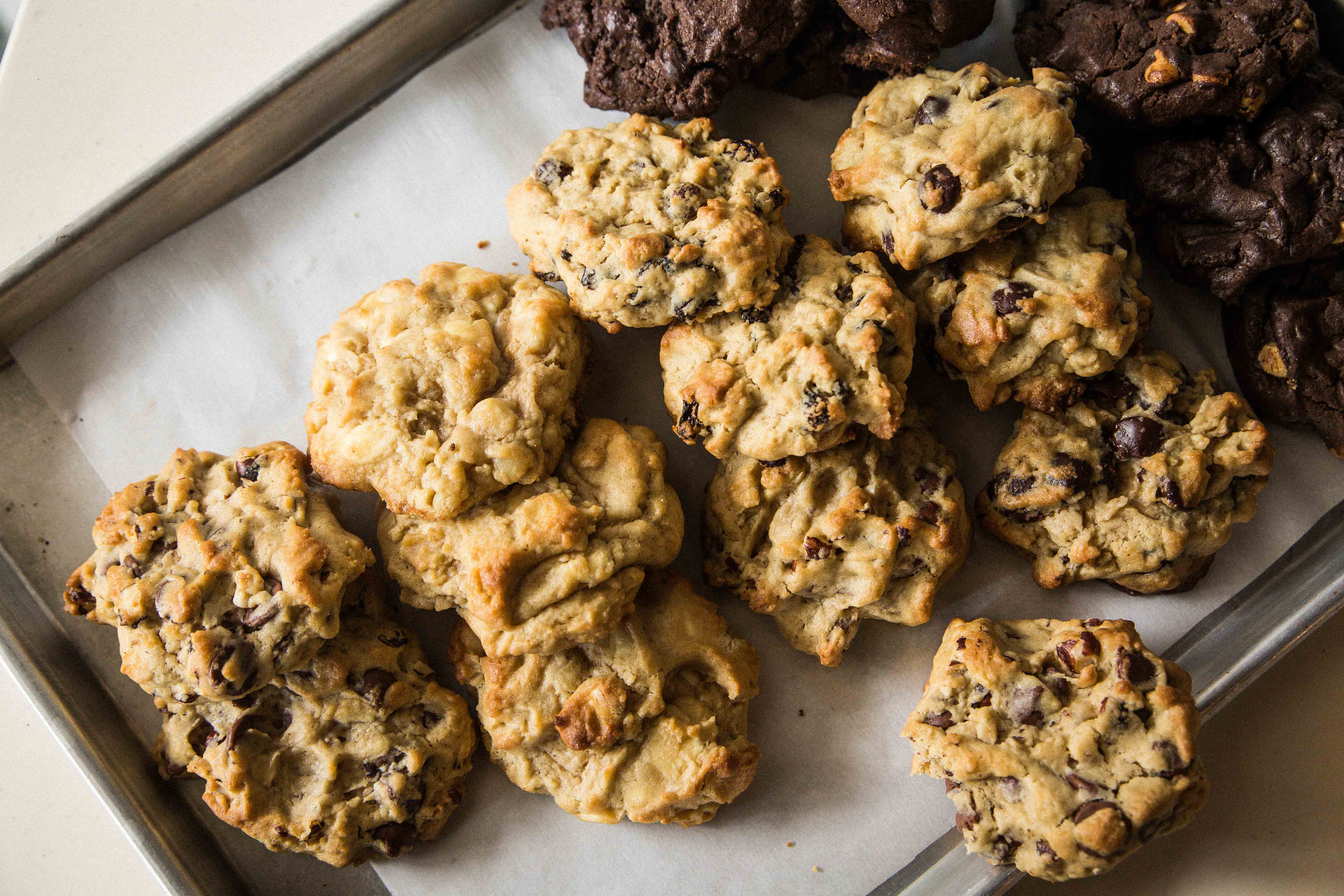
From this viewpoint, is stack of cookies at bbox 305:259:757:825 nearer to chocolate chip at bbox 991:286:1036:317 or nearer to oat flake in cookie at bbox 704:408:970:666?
oat flake in cookie at bbox 704:408:970:666

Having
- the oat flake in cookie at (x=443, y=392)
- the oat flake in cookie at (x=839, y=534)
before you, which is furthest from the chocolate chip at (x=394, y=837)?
the oat flake in cookie at (x=839, y=534)

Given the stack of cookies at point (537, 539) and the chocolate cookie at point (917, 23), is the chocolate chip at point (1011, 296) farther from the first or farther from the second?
the stack of cookies at point (537, 539)

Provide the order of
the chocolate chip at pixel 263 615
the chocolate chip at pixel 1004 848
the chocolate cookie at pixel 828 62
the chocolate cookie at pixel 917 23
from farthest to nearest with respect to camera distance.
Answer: the chocolate cookie at pixel 828 62 < the chocolate cookie at pixel 917 23 < the chocolate chip at pixel 1004 848 < the chocolate chip at pixel 263 615

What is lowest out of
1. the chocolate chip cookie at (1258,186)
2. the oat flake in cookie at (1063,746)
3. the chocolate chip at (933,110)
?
the oat flake in cookie at (1063,746)

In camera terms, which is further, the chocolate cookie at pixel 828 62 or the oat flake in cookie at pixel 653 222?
the chocolate cookie at pixel 828 62

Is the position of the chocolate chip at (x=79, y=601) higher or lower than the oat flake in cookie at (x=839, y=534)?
higher

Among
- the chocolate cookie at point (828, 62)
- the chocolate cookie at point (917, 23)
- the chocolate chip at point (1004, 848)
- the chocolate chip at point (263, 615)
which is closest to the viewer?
the chocolate chip at point (263, 615)

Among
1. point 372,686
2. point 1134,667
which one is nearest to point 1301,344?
point 1134,667

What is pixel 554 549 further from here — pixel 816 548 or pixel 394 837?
pixel 394 837
